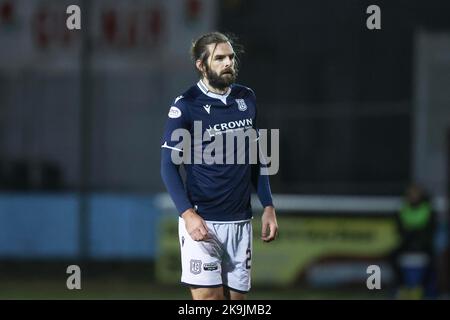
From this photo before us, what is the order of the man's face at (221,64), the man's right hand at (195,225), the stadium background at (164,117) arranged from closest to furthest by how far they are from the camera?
1. the man's right hand at (195,225)
2. the man's face at (221,64)
3. the stadium background at (164,117)

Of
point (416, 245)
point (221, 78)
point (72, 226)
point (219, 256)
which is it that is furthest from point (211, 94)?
point (72, 226)

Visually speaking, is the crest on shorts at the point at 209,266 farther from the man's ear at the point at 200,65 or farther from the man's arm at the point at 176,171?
the man's ear at the point at 200,65

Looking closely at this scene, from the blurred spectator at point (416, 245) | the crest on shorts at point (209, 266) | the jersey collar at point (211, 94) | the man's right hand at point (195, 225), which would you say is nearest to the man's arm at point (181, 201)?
the man's right hand at point (195, 225)

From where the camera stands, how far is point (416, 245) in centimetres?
1720

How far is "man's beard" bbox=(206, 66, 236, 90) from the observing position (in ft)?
23.6

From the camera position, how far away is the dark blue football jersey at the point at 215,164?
7242 mm

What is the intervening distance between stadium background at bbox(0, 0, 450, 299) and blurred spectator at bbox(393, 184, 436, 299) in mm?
479

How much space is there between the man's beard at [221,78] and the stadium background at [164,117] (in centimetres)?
1081

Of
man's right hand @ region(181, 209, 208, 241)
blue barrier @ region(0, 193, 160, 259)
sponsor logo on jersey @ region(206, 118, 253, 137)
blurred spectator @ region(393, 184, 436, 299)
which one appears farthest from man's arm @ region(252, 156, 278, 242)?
blue barrier @ region(0, 193, 160, 259)

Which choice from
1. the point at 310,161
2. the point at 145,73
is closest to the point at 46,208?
the point at 145,73

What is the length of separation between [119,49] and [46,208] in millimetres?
2757

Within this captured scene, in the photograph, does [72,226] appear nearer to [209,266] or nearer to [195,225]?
[209,266]

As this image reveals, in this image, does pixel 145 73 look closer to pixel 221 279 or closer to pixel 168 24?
pixel 168 24
